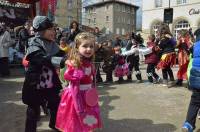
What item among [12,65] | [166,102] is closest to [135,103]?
[166,102]

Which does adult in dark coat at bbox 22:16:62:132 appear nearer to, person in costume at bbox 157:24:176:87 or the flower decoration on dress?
the flower decoration on dress

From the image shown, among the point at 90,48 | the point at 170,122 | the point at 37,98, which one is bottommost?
the point at 170,122

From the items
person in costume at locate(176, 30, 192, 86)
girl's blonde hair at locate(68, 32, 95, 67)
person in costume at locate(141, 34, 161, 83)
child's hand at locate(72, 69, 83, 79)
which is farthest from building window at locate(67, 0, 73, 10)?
child's hand at locate(72, 69, 83, 79)

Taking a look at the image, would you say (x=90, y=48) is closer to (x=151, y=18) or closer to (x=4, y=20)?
(x=4, y=20)

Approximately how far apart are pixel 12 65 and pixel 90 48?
31.8ft

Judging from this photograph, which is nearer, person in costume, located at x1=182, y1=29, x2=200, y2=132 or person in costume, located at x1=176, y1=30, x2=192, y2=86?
person in costume, located at x1=182, y1=29, x2=200, y2=132

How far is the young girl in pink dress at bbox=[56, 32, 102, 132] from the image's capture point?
183 inches

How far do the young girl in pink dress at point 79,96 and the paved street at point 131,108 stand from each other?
0.89 m

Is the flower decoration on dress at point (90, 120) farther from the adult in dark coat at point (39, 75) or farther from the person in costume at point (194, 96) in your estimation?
the person in costume at point (194, 96)

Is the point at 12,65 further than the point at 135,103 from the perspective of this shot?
Yes

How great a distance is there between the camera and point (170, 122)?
5961mm

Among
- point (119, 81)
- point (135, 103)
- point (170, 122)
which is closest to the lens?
point (170, 122)

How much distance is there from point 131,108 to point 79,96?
236 centimetres

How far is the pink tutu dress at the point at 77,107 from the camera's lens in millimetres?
4652
